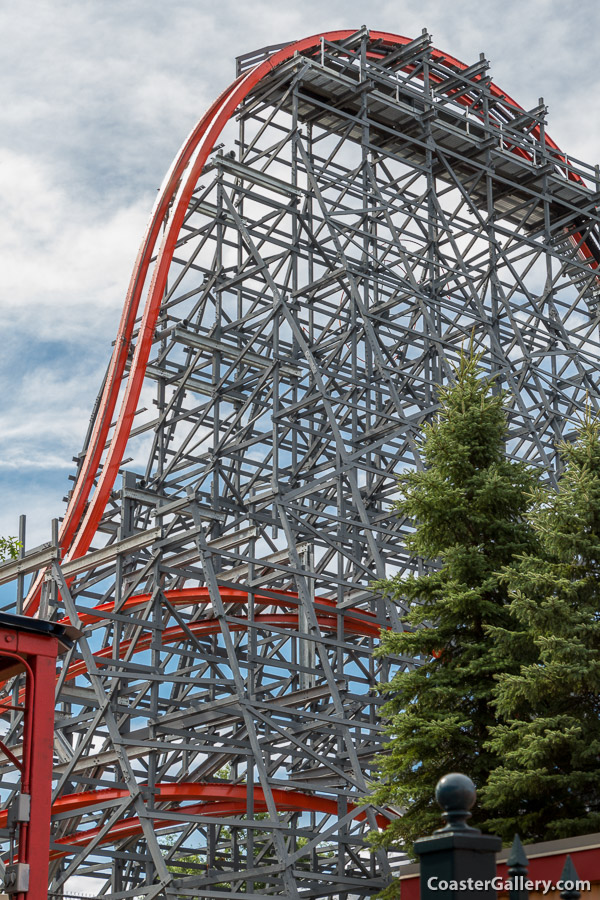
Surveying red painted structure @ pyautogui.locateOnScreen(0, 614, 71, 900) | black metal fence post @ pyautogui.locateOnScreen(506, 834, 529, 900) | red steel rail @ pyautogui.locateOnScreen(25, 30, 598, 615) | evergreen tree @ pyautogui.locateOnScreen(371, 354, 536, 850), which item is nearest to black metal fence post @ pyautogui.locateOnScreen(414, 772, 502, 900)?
black metal fence post @ pyautogui.locateOnScreen(506, 834, 529, 900)

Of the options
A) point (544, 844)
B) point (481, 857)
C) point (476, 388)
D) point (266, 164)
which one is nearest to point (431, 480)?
point (476, 388)

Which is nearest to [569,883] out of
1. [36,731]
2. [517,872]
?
[517,872]

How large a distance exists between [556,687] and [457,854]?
8.16 m

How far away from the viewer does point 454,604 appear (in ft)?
42.5

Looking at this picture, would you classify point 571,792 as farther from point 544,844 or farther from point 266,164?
point 266,164

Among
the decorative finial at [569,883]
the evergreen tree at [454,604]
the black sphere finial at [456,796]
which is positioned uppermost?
the evergreen tree at [454,604]

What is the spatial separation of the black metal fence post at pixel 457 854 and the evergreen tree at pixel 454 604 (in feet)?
26.9

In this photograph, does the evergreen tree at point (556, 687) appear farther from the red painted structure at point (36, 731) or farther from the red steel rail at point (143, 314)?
the red steel rail at point (143, 314)

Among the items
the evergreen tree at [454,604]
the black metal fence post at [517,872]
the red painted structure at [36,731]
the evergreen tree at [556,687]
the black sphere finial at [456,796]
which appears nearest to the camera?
the black sphere finial at [456,796]

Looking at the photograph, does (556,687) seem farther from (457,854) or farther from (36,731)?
(457,854)

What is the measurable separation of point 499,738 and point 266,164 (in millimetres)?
14977

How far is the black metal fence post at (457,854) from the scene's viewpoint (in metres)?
3.96

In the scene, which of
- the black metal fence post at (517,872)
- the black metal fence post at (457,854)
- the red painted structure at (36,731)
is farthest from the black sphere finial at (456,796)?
the red painted structure at (36,731)

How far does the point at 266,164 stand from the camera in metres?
24.7
